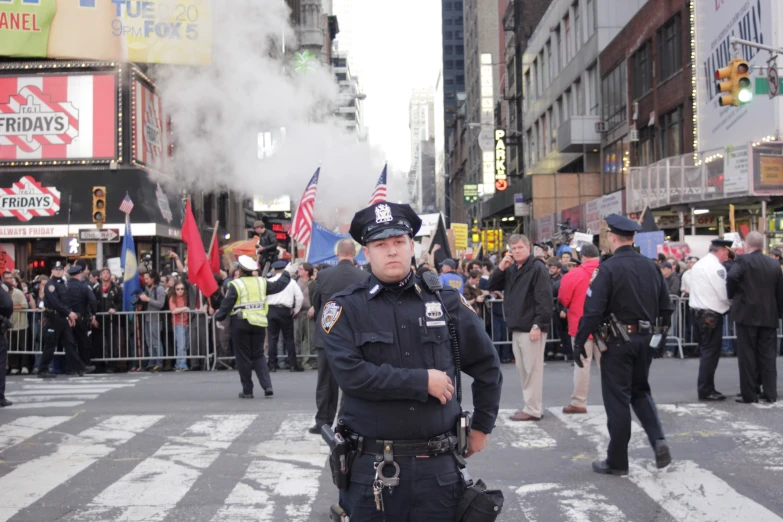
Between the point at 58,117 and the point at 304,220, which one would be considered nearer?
the point at 304,220

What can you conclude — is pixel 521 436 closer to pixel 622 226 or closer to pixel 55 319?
pixel 622 226

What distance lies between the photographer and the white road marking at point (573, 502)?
19.3 ft

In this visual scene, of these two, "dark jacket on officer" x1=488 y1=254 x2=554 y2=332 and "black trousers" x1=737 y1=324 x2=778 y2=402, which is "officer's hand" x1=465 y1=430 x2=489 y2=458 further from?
"black trousers" x1=737 y1=324 x2=778 y2=402

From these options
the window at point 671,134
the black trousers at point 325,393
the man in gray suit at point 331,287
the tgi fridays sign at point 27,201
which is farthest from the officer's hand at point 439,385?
the window at point 671,134

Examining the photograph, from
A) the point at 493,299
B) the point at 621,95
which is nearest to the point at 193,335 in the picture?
the point at 493,299

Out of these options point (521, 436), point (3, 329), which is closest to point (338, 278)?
point (521, 436)

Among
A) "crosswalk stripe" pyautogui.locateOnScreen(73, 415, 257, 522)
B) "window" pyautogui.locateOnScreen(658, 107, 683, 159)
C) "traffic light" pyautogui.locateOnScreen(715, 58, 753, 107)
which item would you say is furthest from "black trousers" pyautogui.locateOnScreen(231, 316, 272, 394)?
"window" pyautogui.locateOnScreen(658, 107, 683, 159)

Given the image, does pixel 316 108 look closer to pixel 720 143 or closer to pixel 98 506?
pixel 720 143

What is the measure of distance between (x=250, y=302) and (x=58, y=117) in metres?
20.5

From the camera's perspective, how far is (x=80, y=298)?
15.1 meters

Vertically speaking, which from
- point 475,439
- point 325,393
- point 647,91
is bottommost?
point 325,393

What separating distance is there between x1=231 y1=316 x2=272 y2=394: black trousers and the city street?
0.38 m

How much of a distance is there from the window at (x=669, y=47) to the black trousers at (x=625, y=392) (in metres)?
25.9

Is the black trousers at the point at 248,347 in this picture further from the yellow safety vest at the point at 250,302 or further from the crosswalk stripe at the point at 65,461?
the crosswalk stripe at the point at 65,461
